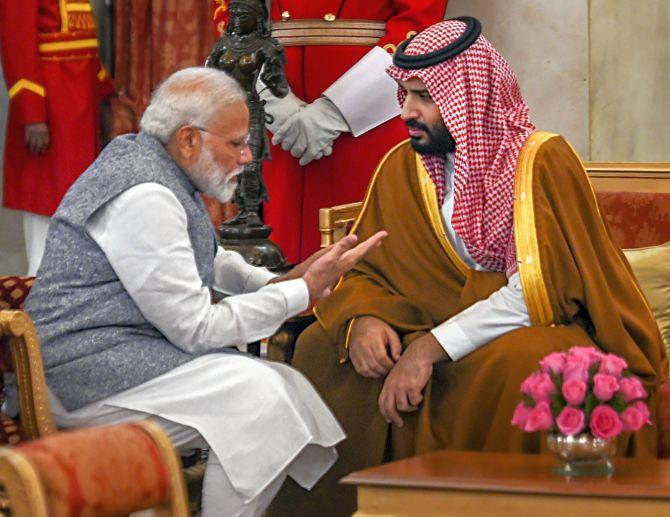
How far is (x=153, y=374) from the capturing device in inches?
141

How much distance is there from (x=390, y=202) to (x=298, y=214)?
1.24 meters

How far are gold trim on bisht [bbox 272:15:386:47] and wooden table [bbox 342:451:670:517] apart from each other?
2590 mm

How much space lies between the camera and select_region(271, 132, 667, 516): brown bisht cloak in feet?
12.5

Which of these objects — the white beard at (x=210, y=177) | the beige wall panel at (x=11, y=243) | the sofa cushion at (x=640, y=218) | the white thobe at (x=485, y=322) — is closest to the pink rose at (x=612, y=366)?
the white thobe at (x=485, y=322)

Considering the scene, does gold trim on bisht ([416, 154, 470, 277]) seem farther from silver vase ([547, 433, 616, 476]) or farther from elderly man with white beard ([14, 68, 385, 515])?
silver vase ([547, 433, 616, 476])

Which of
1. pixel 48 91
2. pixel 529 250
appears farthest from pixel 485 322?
pixel 48 91

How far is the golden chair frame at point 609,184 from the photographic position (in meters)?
4.58

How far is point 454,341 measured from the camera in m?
3.89

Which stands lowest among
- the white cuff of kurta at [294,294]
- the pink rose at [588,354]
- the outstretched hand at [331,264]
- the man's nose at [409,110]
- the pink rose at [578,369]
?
the pink rose at [578,369]

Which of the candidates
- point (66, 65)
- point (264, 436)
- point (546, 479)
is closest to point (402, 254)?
point (264, 436)

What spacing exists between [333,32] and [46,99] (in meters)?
1.60

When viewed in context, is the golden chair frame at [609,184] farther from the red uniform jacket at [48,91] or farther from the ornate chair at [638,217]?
the red uniform jacket at [48,91]

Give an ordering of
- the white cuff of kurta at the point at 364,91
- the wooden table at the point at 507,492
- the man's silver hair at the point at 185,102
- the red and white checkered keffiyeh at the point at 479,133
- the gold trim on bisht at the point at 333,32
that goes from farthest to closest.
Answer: the gold trim on bisht at the point at 333,32 → the white cuff of kurta at the point at 364,91 → the red and white checkered keffiyeh at the point at 479,133 → the man's silver hair at the point at 185,102 → the wooden table at the point at 507,492

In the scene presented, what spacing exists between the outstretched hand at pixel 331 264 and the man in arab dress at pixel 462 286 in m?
0.23
